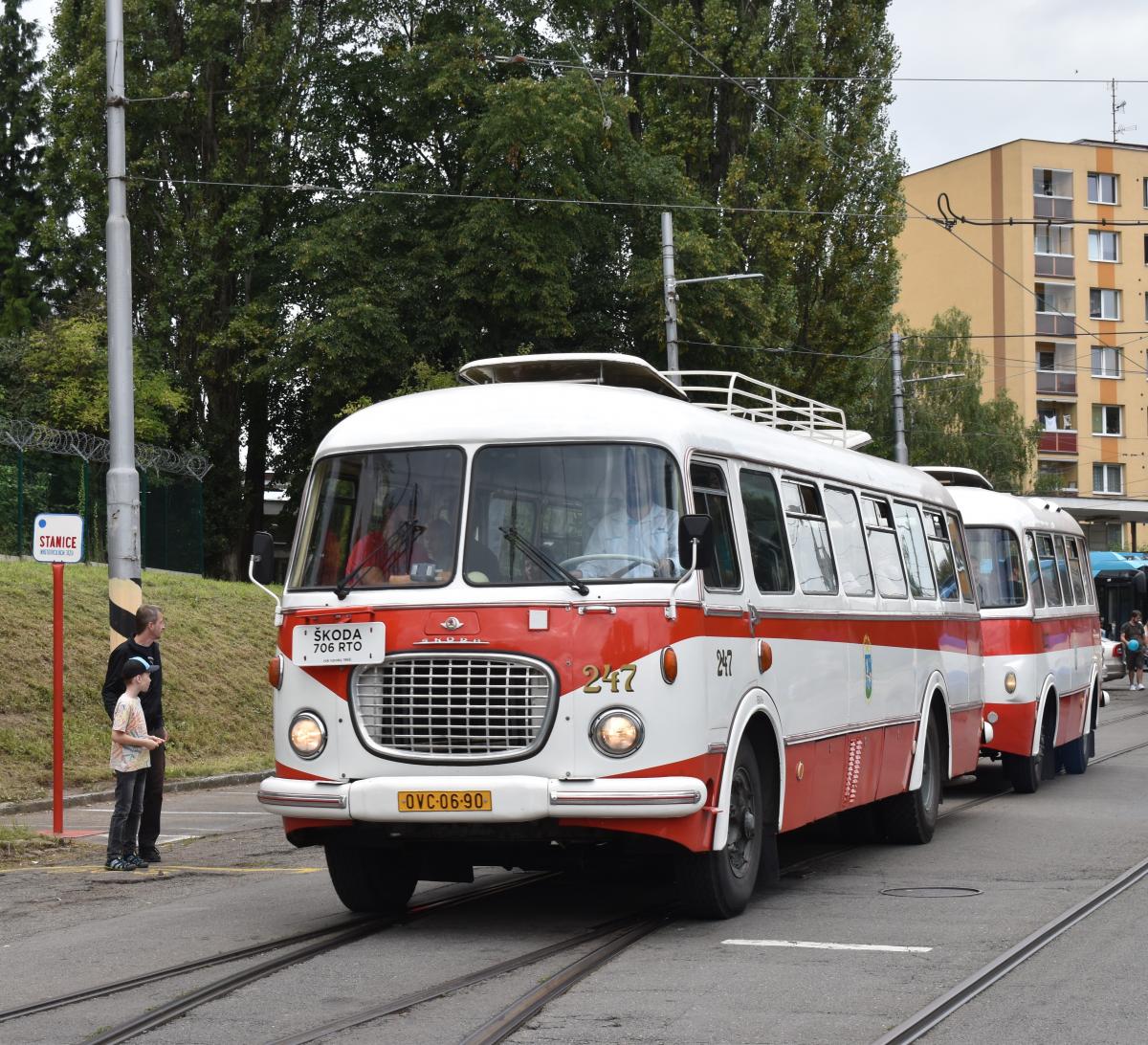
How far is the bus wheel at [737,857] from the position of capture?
959 cm

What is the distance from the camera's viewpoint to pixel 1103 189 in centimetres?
7694

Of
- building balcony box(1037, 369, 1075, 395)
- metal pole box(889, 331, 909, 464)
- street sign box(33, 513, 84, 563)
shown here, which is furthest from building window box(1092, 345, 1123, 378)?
street sign box(33, 513, 84, 563)

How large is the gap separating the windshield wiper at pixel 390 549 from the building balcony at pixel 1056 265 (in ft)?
228

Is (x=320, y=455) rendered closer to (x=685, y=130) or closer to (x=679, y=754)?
(x=679, y=754)

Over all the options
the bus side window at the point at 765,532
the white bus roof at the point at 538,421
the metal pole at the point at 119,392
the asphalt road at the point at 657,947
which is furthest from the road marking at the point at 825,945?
the metal pole at the point at 119,392

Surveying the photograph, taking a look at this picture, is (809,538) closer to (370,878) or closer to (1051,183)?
(370,878)

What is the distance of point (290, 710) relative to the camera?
964 cm

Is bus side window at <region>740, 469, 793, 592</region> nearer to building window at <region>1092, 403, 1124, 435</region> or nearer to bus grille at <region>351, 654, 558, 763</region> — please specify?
bus grille at <region>351, 654, 558, 763</region>

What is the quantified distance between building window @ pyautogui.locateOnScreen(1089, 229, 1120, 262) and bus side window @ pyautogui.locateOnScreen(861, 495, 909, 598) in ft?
219

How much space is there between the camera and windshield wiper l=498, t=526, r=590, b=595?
9219 millimetres

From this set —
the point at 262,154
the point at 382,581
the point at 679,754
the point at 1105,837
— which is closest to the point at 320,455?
the point at 382,581

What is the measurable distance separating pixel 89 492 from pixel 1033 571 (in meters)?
16.9

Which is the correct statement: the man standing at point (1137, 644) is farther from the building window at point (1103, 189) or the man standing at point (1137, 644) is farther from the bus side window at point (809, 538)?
the building window at point (1103, 189)

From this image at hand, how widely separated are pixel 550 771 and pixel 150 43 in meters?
31.9
